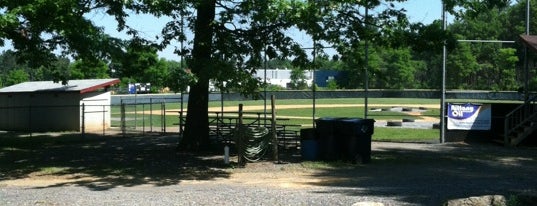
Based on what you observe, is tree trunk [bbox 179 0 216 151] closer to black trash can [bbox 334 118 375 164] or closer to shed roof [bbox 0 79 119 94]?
black trash can [bbox 334 118 375 164]

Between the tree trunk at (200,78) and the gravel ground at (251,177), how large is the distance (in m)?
0.82

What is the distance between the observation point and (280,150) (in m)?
19.0

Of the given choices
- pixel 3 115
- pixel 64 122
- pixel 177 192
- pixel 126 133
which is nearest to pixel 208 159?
pixel 177 192

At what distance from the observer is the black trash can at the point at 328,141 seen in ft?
53.1

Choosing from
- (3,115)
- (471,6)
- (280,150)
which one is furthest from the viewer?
(3,115)

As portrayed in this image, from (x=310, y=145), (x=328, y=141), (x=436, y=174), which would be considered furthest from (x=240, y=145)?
(x=436, y=174)

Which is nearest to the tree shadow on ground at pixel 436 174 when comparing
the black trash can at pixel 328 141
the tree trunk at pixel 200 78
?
the black trash can at pixel 328 141

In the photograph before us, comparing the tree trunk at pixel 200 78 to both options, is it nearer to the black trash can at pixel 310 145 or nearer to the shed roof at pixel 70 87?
the black trash can at pixel 310 145

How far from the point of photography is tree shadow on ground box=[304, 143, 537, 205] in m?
10.5

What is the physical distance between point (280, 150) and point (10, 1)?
9.23 metres

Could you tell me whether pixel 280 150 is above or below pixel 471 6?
below

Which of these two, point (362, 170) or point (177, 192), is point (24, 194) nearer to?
point (177, 192)

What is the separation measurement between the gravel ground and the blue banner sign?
7.85 ft

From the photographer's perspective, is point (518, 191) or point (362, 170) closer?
point (518, 191)
